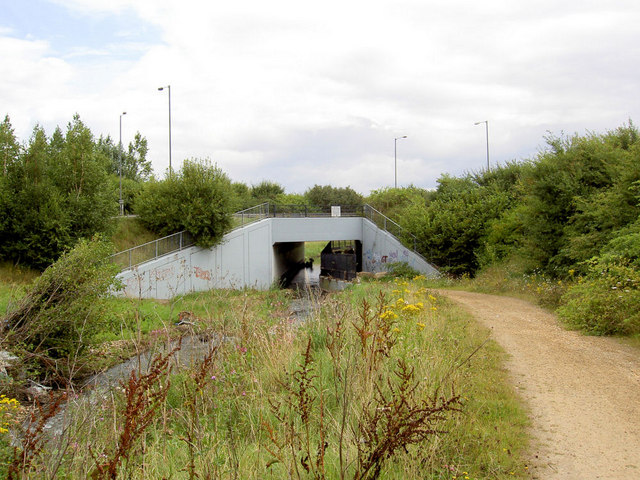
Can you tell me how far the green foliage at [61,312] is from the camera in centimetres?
977

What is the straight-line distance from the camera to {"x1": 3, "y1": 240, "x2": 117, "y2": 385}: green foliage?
9.77 meters

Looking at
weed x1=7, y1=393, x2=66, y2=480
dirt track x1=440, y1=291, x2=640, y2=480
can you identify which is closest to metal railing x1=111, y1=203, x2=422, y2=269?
→ dirt track x1=440, y1=291, x2=640, y2=480

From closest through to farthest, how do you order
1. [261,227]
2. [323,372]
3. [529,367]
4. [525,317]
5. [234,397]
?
1. [234,397]
2. [323,372]
3. [529,367]
4. [525,317]
5. [261,227]

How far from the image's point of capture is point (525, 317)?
11867mm

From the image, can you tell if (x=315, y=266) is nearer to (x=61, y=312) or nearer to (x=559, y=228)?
(x=559, y=228)

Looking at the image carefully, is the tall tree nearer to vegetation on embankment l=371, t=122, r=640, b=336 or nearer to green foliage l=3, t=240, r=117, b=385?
green foliage l=3, t=240, r=117, b=385

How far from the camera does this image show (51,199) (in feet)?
64.2

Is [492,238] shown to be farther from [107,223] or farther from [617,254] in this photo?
[107,223]

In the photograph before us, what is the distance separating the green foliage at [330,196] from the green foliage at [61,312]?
131 ft

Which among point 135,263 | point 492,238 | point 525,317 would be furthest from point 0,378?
point 492,238

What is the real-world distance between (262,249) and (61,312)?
2079 centimetres

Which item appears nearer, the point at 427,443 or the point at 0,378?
the point at 427,443

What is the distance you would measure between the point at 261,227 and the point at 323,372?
25279 millimetres

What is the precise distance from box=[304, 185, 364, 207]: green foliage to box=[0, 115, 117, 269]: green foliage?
3087 cm
